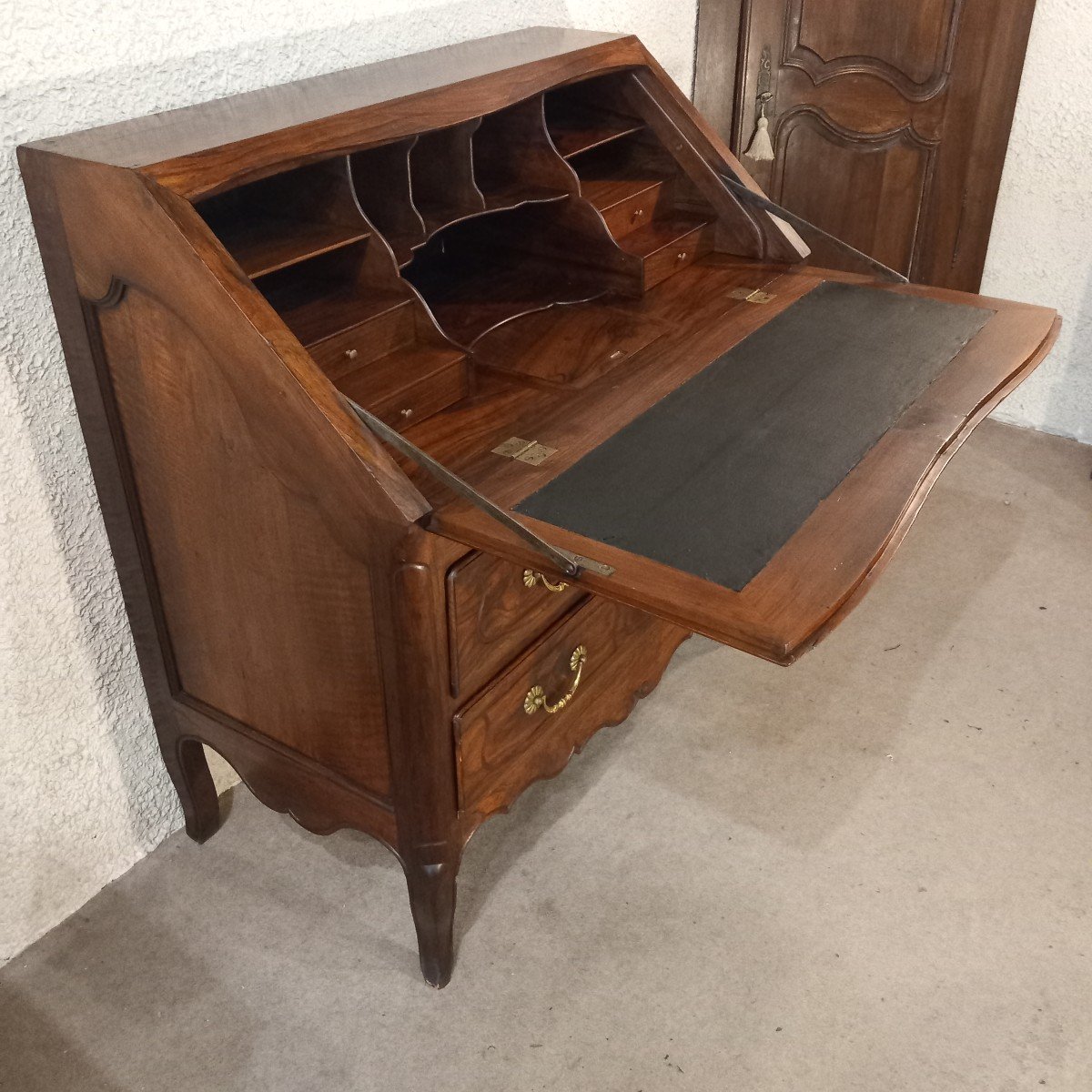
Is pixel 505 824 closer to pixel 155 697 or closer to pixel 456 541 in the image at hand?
pixel 155 697

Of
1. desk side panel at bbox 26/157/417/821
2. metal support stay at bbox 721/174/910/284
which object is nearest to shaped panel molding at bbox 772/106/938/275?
metal support stay at bbox 721/174/910/284

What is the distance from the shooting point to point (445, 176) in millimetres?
1620

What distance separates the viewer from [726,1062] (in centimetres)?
157

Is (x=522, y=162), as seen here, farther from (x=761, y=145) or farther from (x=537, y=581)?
(x=761, y=145)

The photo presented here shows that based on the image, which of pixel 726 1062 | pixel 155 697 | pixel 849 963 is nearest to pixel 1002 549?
pixel 849 963

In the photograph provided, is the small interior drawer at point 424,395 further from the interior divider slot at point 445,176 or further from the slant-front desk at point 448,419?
the interior divider slot at point 445,176

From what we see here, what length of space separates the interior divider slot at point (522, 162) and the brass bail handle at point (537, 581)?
0.60 meters

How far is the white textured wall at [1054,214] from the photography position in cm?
266

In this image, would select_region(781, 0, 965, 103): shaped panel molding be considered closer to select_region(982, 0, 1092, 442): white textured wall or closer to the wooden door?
the wooden door

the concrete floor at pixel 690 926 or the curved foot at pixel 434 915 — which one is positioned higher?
the curved foot at pixel 434 915

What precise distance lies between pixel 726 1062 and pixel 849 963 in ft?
0.88

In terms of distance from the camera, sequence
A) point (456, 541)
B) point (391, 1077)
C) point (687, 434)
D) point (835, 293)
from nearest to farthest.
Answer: point (456, 541)
point (687, 434)
point (391, 1077)
point (835, 293)

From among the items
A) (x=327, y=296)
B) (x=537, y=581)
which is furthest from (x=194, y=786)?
(x=327, y=296)

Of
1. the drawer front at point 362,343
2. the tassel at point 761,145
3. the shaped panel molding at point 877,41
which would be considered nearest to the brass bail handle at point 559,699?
the drawer front at point 362,343
